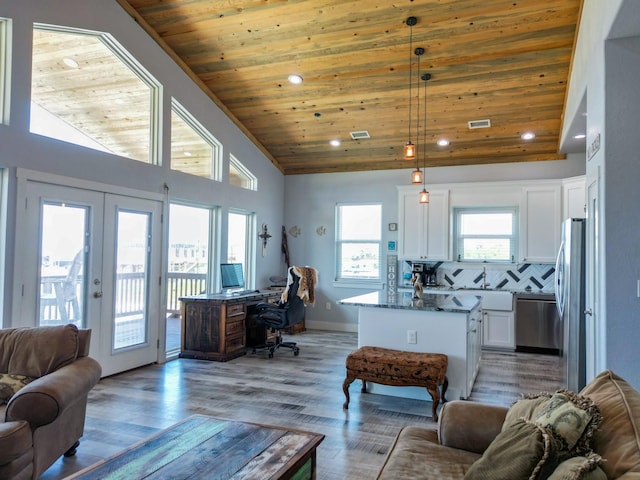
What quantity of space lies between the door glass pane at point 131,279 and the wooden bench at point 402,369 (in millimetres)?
2606

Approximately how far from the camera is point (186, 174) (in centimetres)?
570

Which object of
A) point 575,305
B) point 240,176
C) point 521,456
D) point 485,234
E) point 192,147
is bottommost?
point 521,456

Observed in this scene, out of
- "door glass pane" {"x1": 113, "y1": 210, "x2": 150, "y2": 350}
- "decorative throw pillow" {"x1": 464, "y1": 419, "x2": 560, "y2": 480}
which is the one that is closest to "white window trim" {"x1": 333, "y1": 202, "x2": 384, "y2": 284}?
"door glass pane" {"x1": 113, "y1": 210, "x2": 150, "y2": 350}

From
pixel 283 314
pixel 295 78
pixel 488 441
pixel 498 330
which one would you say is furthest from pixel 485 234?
pixel 488 441

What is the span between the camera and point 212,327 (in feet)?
18.0

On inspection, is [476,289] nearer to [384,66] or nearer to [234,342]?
[384,66]

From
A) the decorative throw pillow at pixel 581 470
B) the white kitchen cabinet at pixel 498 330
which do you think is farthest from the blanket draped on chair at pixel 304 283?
the decorative throw pillow at pixel 581 470

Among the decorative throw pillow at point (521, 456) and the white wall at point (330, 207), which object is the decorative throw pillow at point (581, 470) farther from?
the white wall at point (330, 207)

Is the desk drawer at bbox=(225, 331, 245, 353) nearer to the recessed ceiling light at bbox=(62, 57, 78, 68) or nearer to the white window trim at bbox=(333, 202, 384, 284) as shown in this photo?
the white window trim at bbox=(333, 202, 384, 284)

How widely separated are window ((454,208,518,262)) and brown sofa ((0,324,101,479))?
5.60 metres

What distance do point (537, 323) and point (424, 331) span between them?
2993 mm

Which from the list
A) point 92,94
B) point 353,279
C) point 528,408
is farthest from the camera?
point 353,279

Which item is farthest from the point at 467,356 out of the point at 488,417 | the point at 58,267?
the point at 58,267

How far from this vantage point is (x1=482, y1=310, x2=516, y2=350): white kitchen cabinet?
6.24 meters
